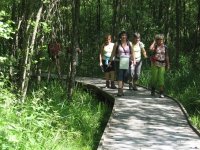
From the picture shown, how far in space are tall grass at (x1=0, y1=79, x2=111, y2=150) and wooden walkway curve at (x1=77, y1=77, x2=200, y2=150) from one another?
1.77 ft

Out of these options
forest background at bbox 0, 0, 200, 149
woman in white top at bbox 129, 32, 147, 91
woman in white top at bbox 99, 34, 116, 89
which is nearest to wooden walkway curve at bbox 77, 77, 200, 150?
forest background at bbox 0, 0, 200, 149

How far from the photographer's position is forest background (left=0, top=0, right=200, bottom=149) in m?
10.6

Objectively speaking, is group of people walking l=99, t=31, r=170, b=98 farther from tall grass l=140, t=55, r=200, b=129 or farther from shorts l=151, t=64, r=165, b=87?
tall grass l=140, t=55, r=200, b=129

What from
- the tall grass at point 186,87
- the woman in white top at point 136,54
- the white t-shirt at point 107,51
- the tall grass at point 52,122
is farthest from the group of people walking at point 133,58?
the tall grass at point 52,122

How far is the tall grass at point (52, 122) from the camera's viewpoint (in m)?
5.96

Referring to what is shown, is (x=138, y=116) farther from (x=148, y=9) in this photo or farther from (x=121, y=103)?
(x=148, y=9)

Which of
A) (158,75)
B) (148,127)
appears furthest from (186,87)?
(148,127)

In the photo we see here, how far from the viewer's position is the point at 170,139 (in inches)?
322

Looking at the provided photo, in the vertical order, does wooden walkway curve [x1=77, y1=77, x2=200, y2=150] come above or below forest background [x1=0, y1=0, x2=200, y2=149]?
below

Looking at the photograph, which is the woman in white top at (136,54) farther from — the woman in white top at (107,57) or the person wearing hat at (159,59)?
the person wearing hat at (159,59)

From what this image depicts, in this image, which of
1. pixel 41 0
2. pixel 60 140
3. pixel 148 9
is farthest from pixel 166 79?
pixel 148 9

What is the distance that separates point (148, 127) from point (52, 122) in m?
2.09

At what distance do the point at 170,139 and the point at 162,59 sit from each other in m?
4.34

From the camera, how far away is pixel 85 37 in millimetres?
28156
